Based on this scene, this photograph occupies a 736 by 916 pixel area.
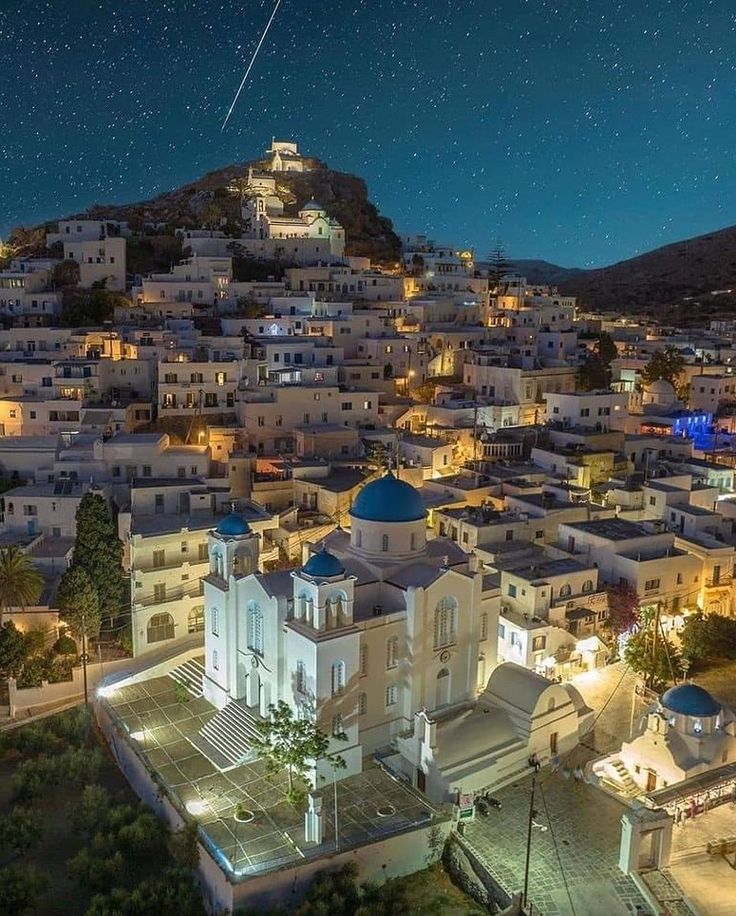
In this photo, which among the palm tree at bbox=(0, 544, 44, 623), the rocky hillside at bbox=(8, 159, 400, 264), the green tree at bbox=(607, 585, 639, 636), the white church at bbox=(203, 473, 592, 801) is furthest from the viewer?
the rocky hillside at bbox=(8, 159, 400, 264)

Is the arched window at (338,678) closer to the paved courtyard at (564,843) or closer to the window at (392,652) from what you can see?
the window at (392,652)

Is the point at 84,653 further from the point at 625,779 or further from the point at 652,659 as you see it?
the point at 652,659

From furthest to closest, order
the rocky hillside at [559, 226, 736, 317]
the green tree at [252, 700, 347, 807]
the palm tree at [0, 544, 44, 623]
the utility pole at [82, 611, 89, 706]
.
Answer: the rocky hillside at [559, 226, 736, 317] → the palm tree at [0, 544, 44, 623] → the utility pole at [82, 611, 89, 706] → the green tree at [252, 700, 347, 807]

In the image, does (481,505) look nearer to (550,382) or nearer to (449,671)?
(449,671)

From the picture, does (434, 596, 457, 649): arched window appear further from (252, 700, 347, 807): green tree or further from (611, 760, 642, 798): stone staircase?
(611, 760, 642, 798): stone staircase

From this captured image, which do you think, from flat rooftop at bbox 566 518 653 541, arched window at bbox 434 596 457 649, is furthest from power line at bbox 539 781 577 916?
flat rooftop at bbox 566 518 653 541

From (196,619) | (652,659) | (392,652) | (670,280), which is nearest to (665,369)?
(652,659)
